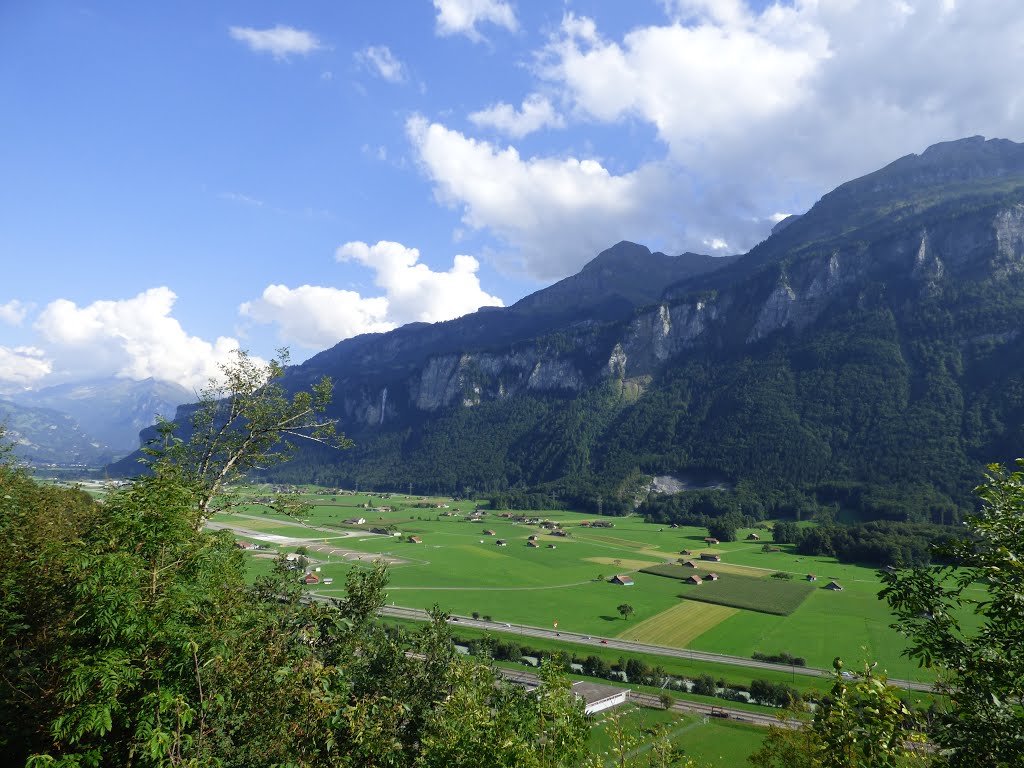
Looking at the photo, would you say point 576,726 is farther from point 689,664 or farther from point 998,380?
point 998,380

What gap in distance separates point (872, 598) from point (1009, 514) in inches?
3968

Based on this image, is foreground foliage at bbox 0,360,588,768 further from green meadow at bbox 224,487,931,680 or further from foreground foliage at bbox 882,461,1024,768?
green meadow at bbox 224,487,931,680

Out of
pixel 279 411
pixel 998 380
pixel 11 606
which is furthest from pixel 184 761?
pixel 998 380

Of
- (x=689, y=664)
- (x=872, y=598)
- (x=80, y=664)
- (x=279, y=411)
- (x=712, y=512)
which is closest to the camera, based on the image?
(x=80, y=664)

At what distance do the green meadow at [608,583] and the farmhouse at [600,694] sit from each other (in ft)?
57.0

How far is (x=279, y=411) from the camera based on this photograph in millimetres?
17000

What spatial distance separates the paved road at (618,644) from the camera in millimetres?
59375

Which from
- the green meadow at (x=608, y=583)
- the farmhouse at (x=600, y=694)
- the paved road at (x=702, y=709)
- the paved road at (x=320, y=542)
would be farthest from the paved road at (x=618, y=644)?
the paved road at (x=320, y=542)

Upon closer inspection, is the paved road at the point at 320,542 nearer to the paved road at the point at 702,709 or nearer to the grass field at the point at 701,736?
the paved road at the point at 702,709

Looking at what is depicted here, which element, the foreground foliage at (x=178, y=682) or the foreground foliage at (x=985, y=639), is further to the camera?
the foreground foliage at (x=985, y=639)

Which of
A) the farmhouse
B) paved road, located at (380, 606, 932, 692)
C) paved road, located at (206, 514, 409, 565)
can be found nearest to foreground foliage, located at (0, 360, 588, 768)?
the farmhouse

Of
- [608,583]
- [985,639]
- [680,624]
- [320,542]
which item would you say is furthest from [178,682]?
[320,542]

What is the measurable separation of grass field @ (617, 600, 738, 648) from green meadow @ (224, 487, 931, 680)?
1.56 feet

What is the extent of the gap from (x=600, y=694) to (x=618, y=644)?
18918 millimetres
